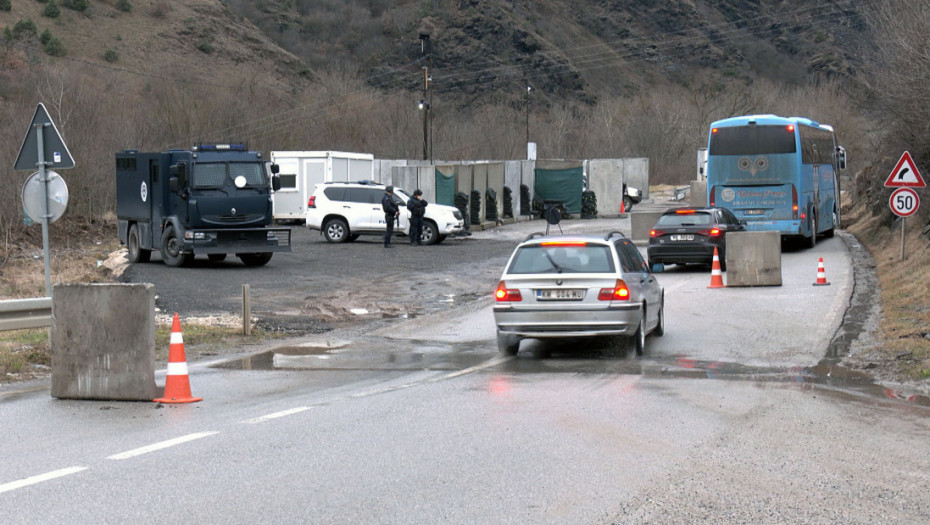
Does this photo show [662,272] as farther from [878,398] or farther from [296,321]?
[878,398]

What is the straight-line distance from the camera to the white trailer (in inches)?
1709

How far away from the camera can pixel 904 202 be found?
82.3 ft

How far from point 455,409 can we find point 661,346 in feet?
18.3

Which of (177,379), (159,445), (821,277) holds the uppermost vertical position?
(821,277)

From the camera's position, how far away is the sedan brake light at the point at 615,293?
13594mm

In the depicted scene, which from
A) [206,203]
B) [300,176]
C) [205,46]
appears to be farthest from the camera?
[205,46]

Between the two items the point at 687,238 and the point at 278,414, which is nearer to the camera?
the point at 278,414

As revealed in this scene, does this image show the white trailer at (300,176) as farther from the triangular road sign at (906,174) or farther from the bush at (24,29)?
the bush at (24,29)

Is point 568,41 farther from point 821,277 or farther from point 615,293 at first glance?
point 615,293

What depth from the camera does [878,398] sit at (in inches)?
430

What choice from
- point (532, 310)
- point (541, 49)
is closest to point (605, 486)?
point (532, 310)

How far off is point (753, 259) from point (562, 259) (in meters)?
9.57

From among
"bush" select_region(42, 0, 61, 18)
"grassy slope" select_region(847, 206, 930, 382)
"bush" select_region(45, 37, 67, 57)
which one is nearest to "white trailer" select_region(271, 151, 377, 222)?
"grassy slope" select_region(847, 206, 930, 382)

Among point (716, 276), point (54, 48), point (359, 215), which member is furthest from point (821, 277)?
point (54, 48)
